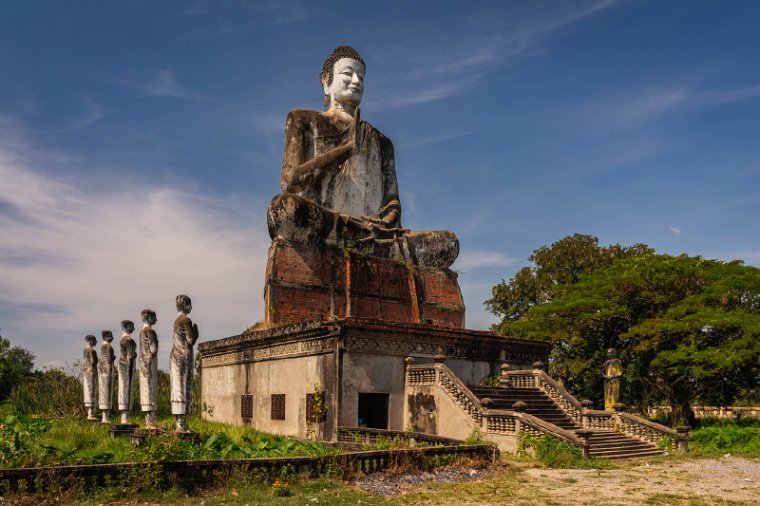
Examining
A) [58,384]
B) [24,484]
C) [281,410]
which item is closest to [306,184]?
[281,410]

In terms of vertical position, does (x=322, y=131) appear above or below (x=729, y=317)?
Answer: above

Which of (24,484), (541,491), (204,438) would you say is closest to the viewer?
(24,484)

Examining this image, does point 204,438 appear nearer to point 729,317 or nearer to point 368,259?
point 368,259

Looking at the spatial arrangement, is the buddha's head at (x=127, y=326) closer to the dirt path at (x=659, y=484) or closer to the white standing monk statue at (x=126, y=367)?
the white standing monk statue at (x=126, y=367)

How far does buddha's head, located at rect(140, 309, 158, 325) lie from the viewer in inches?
590

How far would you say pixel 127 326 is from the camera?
17422 millimetres

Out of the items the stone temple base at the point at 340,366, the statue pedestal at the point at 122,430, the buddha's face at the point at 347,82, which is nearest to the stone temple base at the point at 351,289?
the stone temple base at the point at 340,366

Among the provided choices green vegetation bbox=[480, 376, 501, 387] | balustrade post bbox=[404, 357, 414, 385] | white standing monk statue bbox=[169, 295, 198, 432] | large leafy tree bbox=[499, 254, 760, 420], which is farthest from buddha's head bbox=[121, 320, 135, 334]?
large leafy tree bbox=[499, 254, 760, 420]

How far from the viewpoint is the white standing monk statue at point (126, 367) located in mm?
16359

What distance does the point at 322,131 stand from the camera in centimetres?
2288

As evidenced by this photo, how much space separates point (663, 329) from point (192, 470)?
20.8m

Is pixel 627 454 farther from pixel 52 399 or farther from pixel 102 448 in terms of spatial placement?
pixel 52 399

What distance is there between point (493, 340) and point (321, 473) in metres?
9.89

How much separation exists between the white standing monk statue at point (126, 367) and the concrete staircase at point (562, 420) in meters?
8.08
